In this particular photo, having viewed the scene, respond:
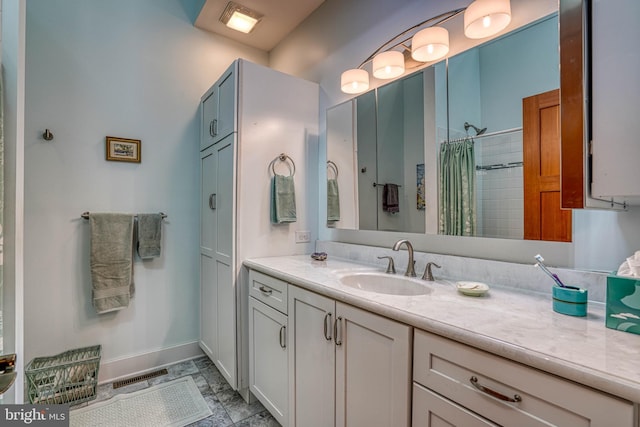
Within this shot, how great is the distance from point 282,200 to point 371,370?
125 cm

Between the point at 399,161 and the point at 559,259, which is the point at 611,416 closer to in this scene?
the point at 559,259

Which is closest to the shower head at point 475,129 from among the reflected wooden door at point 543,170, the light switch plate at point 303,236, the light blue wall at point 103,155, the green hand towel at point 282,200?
the reflected wooden door at point 543,170

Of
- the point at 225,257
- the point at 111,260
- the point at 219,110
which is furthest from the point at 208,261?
the point at 219,110

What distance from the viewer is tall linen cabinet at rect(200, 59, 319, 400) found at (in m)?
1.86

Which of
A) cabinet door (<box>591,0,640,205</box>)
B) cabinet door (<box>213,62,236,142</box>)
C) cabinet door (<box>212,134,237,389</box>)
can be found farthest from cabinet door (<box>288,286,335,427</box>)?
cabinet door (<box>213,62,236,142</box>)

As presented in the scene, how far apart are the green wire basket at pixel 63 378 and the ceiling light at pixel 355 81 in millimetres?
2418

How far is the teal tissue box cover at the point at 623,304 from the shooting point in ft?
2.37

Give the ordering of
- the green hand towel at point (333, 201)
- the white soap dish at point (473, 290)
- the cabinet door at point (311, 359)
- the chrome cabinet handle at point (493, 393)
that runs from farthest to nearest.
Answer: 1. the green hand towel at point (333, 201)
2. the cabinet door at point (311, 359)
3. the white soap dish at point (473, 290)
4. the chrome cabinet handle at point (493, 393)

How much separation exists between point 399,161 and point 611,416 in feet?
4.36

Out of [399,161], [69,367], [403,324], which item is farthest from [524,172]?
[69,367]

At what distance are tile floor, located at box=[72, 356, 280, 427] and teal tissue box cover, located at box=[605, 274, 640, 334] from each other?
1649 millimetres

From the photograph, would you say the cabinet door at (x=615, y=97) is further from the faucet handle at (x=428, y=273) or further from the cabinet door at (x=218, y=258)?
the cabinet door at (x=218, y=258)

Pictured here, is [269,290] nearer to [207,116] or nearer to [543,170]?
[543,170]

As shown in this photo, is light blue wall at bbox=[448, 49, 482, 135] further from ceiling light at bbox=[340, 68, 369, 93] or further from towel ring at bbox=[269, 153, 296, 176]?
towel ring at bbox=[269, 153, 296, 176]
